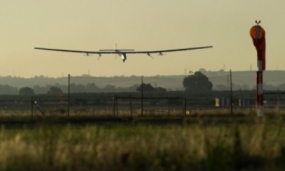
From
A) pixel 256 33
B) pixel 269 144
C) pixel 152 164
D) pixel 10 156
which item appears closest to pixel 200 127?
pixel 269 144

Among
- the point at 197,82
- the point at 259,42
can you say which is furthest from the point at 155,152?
the point at 197,82

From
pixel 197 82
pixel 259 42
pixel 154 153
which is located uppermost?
pixel 197 82

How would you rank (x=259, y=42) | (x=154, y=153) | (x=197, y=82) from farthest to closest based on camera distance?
(x=197, y=82)
(x=259, y=42)
(x=154, y=153)

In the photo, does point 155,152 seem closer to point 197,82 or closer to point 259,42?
point 259,42

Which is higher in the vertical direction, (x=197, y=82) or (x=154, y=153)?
(x=197, y=82)

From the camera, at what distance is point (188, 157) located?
53.8 feet

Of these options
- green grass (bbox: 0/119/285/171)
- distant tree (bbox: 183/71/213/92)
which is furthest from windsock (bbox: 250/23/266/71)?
distant tree (bbox: 183/71/213/92)

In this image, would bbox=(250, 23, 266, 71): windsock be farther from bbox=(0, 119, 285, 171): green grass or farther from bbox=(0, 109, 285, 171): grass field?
bbox=(0, 119, 285, 171): green grass

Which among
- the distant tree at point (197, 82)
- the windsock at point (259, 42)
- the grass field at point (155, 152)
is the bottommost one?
the grass field at point (155, 152)

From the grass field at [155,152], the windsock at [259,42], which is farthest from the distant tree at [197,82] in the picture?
the grass field at [155,152]

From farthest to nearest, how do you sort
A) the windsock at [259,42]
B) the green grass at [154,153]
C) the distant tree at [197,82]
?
the distant tree at [197,82]
the windsock at [259,42]
the green grass at [154,153]

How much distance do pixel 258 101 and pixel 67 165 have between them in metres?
9.95

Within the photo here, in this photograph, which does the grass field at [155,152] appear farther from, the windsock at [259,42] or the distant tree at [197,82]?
the distant tree at [197,82]

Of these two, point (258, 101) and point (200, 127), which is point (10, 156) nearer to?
point (200, 127)
